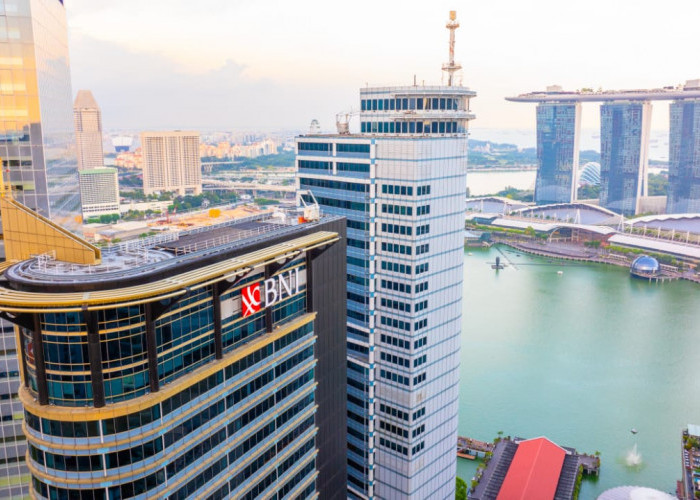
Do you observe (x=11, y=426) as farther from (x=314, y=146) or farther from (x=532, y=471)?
(x=532, y=471)

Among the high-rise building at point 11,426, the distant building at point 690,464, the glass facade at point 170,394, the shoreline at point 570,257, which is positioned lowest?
the distant building at point 690,464

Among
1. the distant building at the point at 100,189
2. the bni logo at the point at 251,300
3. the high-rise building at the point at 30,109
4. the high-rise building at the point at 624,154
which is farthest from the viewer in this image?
the high-rise building at the point at 624,154

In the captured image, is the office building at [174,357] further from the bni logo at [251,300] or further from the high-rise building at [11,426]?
the high-rise building at [11,426]

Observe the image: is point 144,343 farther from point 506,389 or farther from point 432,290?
point 506,389

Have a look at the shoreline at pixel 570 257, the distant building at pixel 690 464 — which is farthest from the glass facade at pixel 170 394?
the shoreline at pixel 570 257

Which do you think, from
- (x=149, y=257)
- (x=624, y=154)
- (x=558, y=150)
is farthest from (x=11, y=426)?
(x=558, y=150)

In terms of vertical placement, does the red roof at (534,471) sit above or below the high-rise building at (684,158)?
below
